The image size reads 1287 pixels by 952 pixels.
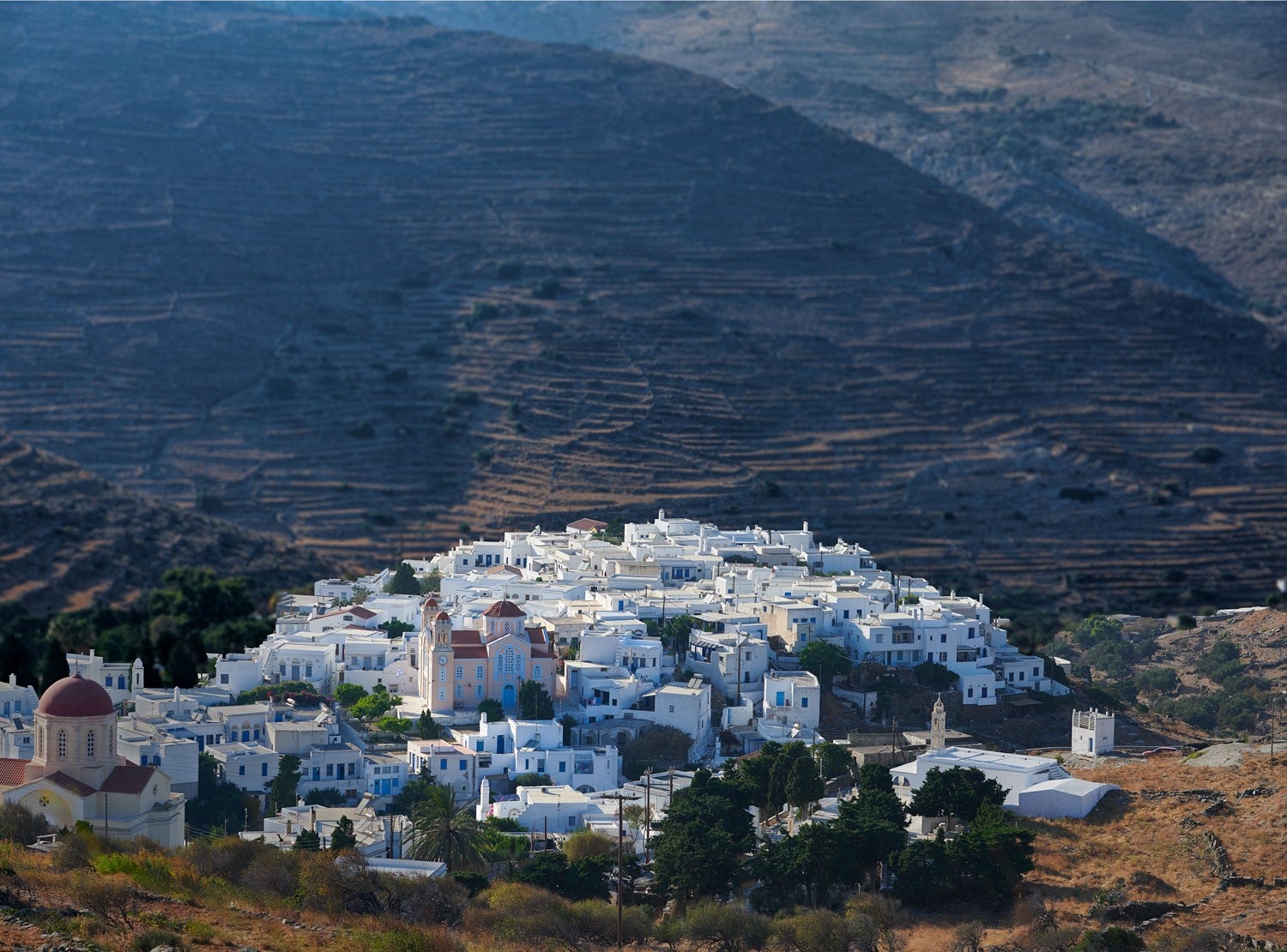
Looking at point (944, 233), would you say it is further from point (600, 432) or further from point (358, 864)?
point (358, 864)

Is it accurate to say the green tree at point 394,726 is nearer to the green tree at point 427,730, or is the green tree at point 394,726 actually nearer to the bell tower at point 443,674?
the green tree at point 427,730

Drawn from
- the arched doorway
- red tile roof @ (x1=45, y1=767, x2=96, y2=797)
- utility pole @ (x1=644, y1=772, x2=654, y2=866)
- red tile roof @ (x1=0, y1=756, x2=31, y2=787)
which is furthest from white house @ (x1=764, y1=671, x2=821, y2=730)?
red tile roof @ (x1=0, y1=756, x2=31, y2=787)

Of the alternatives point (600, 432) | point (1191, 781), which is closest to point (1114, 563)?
point (600, 432)

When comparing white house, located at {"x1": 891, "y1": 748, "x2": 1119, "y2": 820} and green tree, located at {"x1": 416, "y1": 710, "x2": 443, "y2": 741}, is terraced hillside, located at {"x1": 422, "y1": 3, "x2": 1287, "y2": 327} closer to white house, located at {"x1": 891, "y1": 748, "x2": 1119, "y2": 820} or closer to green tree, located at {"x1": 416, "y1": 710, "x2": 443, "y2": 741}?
white house, located at {"x1": 891, "y1": 748, "x2": 1119, "y2": 820}

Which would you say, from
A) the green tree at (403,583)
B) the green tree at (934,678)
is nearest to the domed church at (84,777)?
the green tree at (934,678)

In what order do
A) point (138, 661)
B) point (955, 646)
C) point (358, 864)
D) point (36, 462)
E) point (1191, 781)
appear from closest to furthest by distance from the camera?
point (358, 864), point (1191, 781), point (138, 661), point (955, 646), point (36, 462)
